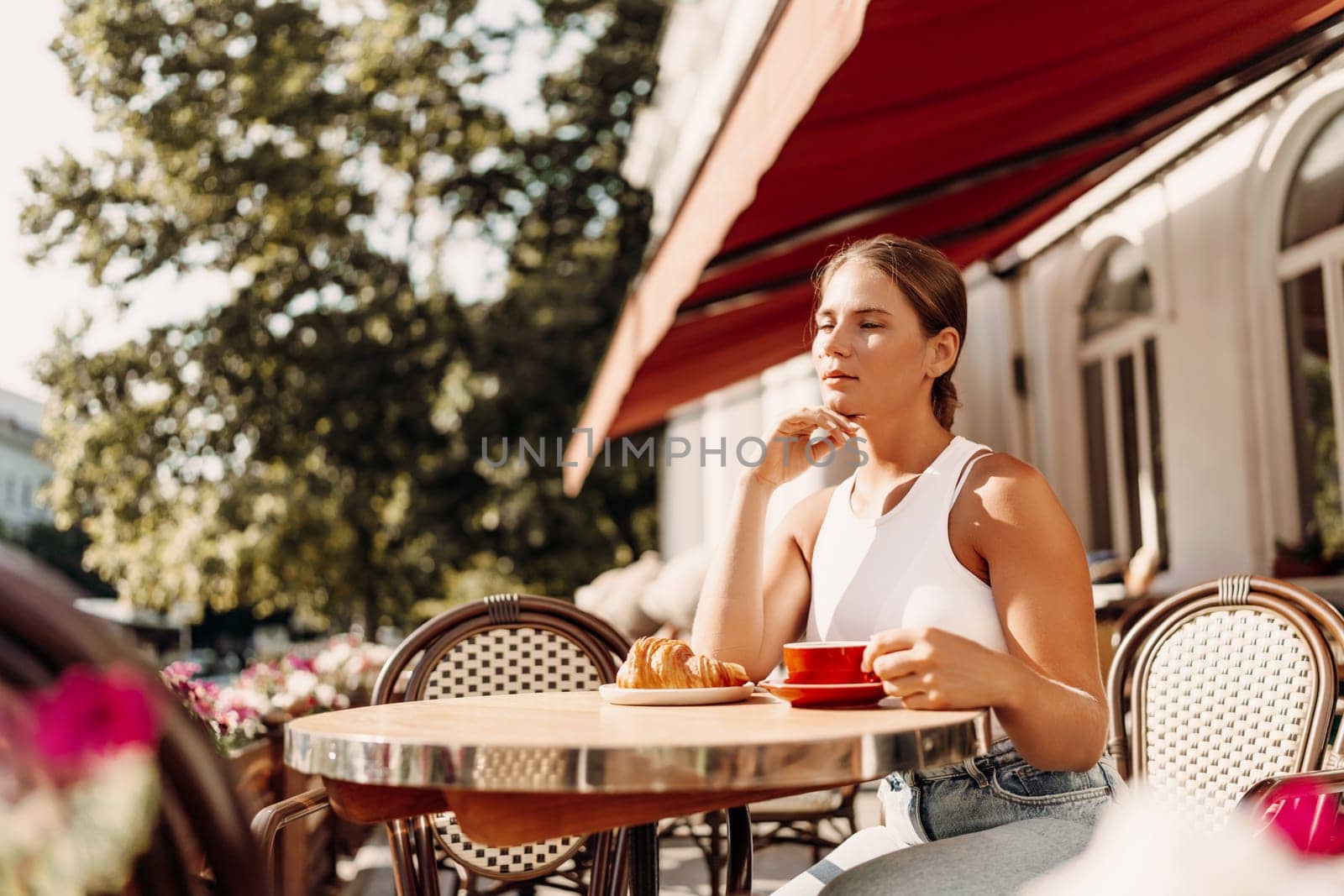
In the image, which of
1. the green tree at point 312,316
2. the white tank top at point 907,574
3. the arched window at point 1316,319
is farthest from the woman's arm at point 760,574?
the green tree at point 312,316

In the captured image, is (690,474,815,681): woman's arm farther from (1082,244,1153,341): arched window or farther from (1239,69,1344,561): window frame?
(1082,244,1153,341): arched window

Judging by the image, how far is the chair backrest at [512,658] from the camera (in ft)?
8.05

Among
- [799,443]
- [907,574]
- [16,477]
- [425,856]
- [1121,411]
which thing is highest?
[16,477]

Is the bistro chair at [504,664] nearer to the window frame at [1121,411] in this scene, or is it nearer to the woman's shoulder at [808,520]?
the woman's shoulder at [808,520]

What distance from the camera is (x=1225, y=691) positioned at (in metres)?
2.48

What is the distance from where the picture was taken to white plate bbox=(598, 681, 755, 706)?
1.80 m

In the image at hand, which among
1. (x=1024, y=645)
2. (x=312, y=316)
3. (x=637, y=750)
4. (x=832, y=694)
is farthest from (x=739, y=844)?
(x=312, y=316)

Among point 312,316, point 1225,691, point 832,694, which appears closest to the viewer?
point 832,694

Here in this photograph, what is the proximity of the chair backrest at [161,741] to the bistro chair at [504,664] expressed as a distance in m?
1.51

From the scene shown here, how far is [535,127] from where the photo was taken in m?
17.7

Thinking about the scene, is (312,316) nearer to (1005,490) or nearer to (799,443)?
(799,443)

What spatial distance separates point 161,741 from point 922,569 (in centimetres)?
134

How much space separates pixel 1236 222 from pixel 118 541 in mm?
15912

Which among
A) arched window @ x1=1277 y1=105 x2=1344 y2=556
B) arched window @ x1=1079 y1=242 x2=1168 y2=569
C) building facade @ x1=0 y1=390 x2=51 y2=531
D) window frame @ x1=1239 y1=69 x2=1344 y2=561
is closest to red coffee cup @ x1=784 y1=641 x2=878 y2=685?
arched window @ x1=1277 y1=105 x2=1344 y2=556
